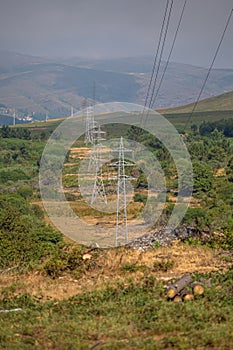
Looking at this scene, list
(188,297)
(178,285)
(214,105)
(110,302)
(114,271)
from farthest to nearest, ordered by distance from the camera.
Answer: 1. (214,105)
2. (114,271)
3. (178,285)
4. (110,302)
5. (188,297)

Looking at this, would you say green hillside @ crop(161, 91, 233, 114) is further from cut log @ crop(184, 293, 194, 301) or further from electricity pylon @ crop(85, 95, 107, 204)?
cut log @ crop(184, 293, 194, 301)

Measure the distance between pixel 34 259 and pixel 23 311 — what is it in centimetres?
586

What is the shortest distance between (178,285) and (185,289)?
22cm

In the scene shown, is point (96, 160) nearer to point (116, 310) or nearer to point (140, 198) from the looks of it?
point (140, 198)

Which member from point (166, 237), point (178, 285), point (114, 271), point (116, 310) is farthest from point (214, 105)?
point (116, 310)

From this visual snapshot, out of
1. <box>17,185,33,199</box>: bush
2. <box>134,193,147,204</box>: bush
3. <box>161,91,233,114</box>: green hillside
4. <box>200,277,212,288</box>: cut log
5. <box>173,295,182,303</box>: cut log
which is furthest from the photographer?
<box>161,91,233,114</box>: green hillside

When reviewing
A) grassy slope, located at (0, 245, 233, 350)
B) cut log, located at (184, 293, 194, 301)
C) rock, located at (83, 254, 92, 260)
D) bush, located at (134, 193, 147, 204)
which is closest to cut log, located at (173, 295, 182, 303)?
cut log, located at (184, 293, 194, 301)

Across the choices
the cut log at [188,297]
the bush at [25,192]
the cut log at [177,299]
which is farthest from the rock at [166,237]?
the bush at [25,192]

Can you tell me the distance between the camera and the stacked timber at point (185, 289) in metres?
11.9

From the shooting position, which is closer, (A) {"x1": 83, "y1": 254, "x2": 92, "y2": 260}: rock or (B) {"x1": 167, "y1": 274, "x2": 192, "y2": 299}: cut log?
(B) {"x1": 167, "y1": 274, "x2": 192, "y2": 299}: cut log

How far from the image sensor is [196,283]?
12312 mm

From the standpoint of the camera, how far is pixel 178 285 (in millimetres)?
12375

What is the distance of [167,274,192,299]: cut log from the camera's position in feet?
39.1

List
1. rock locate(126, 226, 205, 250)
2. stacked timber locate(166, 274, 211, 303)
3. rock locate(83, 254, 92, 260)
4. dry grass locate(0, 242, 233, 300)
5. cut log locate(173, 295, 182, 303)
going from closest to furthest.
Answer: cut log locate(173, 295, 182, 303) → stacked timber locate(166, 274, 211, 303) → dry grass locate(0, 242, 233, 300) → rock locate(83, 254, 92, 260) → rock locate(126, 226, 205, 250)
